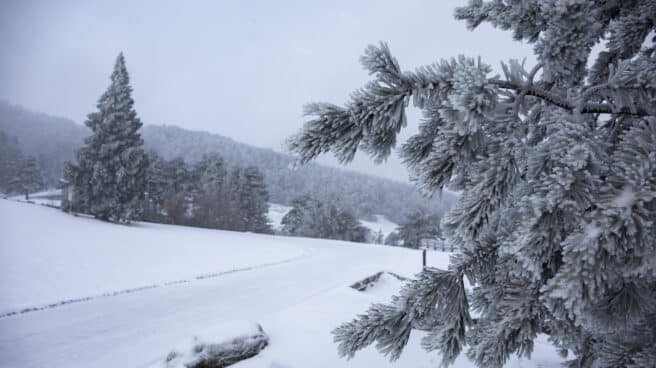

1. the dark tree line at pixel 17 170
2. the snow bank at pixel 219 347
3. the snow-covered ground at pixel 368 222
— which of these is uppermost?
the dark tree line at pixel 17 170

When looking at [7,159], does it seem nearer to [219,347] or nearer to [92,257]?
[92,257]

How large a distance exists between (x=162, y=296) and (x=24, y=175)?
5686 cm

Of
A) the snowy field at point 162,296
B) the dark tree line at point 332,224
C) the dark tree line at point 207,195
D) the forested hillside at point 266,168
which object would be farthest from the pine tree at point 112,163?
the forested hillside at point 266,168

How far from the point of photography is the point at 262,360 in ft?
18.3

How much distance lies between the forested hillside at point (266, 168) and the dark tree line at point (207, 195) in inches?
306

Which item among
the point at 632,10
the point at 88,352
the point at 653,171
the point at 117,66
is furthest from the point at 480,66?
the point at 117,66

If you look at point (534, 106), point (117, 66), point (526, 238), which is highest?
point (117, 66)

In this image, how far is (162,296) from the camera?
33.9ft

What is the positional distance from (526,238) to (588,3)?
0.73 metres

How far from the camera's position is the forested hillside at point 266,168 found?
59.8 metres

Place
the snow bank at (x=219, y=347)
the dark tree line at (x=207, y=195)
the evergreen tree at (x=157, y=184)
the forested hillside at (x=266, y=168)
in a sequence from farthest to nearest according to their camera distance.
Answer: the forested hillside at (x=266, y=168), the evergreen tree at (x=157, y=184), the dark tree line at (x=207, y=195), the snow bank at (x=219, y=347)

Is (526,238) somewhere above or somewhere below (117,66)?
below

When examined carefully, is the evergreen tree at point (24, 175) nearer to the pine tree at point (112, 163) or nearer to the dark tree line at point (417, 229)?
the pine tree at point (112, 163)

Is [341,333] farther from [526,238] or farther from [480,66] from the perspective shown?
[480,66]
